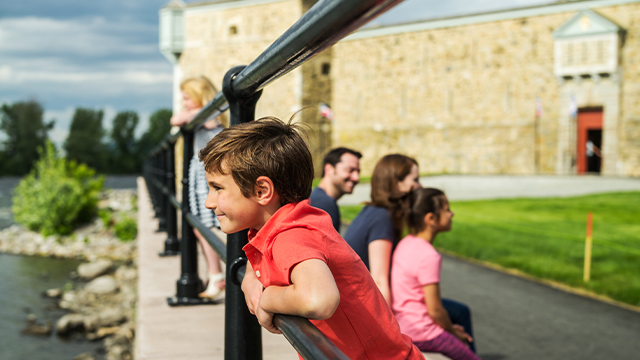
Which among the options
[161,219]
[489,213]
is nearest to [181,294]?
[161,219]

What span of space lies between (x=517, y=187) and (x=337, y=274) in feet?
59.5

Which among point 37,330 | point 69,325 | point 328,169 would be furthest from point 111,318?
point 328,169

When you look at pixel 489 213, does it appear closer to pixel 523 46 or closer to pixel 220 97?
pixel 220 97

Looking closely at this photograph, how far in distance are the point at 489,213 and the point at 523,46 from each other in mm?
13547

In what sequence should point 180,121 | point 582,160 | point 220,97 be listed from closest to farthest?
point 220,97, point 180,121, point 582,160

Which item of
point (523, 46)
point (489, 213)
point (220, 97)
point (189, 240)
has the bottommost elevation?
point (489, 213)

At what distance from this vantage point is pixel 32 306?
8.68 metres

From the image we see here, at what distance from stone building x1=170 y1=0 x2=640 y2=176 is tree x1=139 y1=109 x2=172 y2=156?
40231 millimetres

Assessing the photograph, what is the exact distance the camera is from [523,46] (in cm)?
2373

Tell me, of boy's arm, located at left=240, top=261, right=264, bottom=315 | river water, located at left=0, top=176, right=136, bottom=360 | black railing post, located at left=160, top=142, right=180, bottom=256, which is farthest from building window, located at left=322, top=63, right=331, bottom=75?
boy's arm, located at left=240, top=261, right=264, bottom=315

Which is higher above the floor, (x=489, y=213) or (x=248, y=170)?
(x=248, y=170)

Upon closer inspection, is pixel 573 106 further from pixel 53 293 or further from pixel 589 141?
pixel 53 293

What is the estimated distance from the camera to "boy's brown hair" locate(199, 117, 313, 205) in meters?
0.99

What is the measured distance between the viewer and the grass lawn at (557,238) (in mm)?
6188
